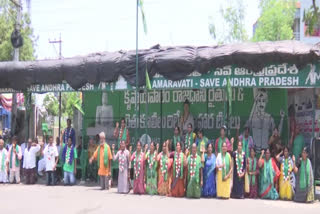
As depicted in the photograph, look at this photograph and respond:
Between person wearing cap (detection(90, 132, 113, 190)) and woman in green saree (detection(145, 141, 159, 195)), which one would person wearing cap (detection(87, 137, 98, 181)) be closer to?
person wearing cap (detection(90, 132, 113, 190))

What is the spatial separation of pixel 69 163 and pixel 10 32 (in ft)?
43.6

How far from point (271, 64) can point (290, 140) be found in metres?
2.82

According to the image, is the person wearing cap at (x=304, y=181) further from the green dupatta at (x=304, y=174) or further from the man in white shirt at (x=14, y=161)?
the man in white shirt at (x=14, y=161)

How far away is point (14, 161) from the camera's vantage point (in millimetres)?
13922

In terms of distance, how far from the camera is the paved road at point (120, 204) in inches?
368

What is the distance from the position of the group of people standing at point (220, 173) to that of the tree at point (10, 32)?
14.2 meters

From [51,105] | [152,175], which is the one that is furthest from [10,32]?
[51,105]

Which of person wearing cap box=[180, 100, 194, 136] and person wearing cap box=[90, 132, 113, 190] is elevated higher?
person wearing cap box=[180, 100, 194, 136]

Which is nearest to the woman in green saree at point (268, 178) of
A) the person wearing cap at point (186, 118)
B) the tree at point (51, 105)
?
the person wearing cap at point (186, 118)

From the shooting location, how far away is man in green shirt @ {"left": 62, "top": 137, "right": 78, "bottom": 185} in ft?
43.9

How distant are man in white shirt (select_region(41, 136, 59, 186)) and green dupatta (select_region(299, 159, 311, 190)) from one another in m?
7.53

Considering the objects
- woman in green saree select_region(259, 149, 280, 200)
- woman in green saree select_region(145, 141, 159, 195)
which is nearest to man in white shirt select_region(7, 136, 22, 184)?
woman in green saree select_region(145, 141, 159, 195)

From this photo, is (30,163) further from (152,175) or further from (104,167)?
(152,175)

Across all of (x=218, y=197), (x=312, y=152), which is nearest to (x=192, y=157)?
(x=218, y=197)
